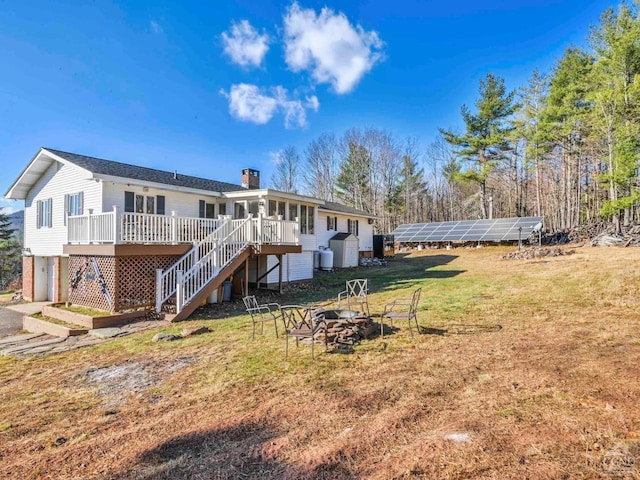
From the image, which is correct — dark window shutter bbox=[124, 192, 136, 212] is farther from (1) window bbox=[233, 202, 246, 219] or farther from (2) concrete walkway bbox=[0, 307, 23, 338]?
(2) concrete walkway bbox=[0, 307, 23, 338]

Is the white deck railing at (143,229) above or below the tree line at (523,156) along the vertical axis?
below

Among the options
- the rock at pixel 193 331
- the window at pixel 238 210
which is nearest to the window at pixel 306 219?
the window at pixel 238 210

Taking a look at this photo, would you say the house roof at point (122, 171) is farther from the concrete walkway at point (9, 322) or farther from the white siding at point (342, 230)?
the white siding at point (342, 230)

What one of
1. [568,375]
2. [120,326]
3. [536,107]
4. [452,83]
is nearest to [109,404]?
[120,326]

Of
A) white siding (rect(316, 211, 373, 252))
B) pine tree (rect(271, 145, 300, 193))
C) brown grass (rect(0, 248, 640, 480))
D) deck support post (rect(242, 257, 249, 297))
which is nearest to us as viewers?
brown grass (rect(0, 248, 640, 480))

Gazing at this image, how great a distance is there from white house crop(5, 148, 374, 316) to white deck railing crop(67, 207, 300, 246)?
3 cm

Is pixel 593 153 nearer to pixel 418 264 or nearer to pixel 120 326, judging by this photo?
pixel 418 264

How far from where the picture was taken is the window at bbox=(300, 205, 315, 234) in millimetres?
16688

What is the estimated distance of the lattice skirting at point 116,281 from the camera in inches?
378

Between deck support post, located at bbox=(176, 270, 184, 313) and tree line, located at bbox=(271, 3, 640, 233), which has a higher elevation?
tree line, located at bbox=(271, 3, 640, 233)

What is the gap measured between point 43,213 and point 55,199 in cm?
143

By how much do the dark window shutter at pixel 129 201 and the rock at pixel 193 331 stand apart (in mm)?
6605

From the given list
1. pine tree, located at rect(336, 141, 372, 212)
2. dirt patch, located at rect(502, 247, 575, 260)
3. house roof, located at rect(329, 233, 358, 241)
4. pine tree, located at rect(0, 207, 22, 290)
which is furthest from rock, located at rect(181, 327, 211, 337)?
pine tree, located at rect(336, 141, 372, 212)

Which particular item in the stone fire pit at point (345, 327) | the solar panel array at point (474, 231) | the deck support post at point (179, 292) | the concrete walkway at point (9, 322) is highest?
the solar panel array at point (474, 231)
